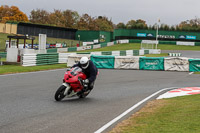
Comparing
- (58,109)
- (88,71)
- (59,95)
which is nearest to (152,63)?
(88,71)

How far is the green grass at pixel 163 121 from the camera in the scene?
6.26 meters

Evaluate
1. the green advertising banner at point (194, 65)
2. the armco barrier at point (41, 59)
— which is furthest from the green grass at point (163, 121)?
the armco barrier at point (41, 59)

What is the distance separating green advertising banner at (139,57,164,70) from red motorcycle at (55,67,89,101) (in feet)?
49.3

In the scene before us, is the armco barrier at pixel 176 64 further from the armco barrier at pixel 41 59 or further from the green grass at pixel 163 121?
the green grass at pixel 163 121

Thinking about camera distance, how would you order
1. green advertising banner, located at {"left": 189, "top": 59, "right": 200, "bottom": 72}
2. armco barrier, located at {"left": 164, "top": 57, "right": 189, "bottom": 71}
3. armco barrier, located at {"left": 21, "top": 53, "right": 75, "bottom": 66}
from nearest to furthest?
A: green advertising banner, located at {"left": 189, "top": 59, "right": 200, "bottom": 72} < armco barrier, located at {"left": 164, "top": 57, "right": 189, "bottom": 71} < armco barrier, located at {"left": 21, "top": 53, "right": 75, "bottom": 66}

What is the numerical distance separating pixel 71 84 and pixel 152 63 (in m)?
15.6

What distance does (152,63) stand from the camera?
2491cm

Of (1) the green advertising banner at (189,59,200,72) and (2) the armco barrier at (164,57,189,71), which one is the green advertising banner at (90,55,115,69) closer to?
(2) the armco barrier at (164,57,189,71)

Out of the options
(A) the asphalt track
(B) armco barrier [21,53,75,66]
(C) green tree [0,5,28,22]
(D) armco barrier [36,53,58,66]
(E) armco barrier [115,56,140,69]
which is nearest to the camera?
(A) the asphalt track

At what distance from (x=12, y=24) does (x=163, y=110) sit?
64.9 metres

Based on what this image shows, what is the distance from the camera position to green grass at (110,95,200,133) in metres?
6.26

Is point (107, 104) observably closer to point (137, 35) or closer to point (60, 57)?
point (60, 57)

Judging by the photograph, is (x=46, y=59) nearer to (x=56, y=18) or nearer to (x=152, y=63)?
(x=152, y=63)

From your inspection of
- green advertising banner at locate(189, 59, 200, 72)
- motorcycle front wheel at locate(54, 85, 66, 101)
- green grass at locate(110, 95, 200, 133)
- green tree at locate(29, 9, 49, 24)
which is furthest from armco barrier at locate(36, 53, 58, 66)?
green tree at locate(29, 9, 49, 24)
